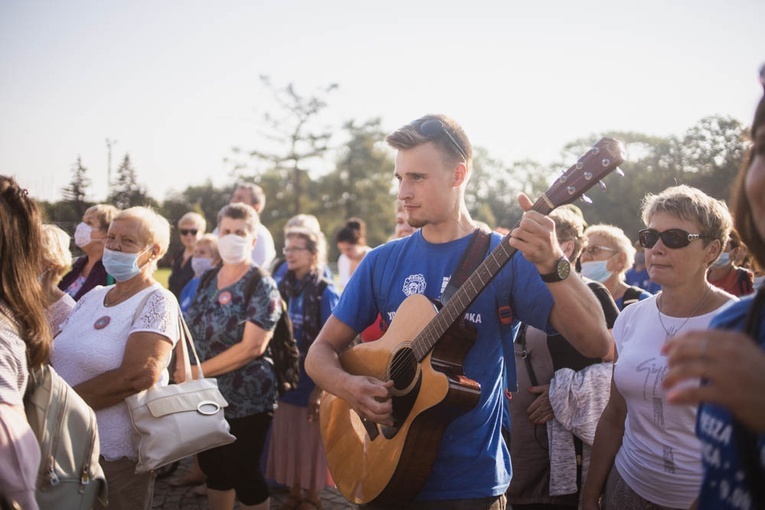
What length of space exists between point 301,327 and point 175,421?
2.65 m

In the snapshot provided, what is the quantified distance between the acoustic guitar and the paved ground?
3250mm

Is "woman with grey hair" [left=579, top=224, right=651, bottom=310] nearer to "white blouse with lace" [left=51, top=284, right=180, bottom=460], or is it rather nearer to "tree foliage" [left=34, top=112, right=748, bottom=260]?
"white blouse with lace" [left=51, top=284, right=180, bottom=460]

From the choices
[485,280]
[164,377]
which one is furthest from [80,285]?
[485,280]

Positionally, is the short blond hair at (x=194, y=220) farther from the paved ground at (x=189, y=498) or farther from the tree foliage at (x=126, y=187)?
the paved ground at (x=189, y=498)

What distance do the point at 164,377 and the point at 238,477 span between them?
50.6 inches

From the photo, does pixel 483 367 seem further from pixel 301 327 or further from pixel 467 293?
pixel 301 327

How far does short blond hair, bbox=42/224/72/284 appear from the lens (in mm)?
3941

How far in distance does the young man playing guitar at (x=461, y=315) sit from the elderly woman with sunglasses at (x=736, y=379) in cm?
74

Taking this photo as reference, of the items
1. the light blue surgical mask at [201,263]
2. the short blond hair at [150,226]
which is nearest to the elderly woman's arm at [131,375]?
the short blond hair at [150,226]

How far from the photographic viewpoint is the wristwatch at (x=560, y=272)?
202cm

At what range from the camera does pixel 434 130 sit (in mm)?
2641

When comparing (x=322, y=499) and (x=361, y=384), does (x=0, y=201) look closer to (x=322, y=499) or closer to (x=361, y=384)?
(x=361, y=384)

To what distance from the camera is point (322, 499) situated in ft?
19.7

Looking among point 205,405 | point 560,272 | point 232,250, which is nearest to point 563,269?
point 560,272
